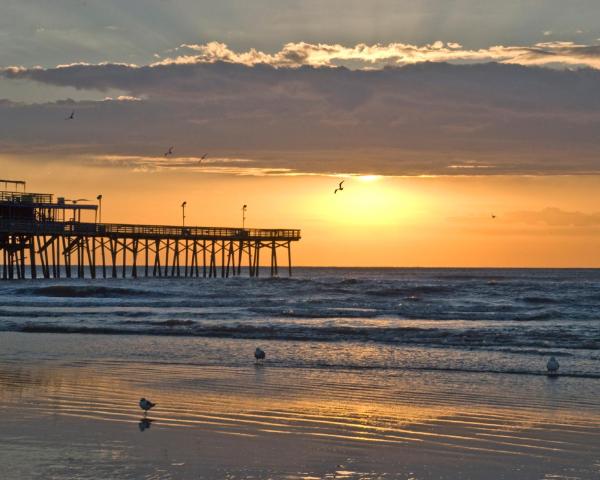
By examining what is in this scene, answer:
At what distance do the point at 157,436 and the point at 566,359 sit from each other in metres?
13.1

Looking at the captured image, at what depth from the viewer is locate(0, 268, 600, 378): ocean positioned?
2225cm

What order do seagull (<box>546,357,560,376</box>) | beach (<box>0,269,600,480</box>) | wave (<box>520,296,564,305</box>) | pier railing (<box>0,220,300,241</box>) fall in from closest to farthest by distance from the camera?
beach (<box>0,269,600,480</box>), seagull (<box>546,357,560,376</box>), wave (<box>520,296,564,305</box>), pier railing (<box>0,220,300,241</box>)

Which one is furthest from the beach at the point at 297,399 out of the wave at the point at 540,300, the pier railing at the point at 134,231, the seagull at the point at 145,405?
the pier railing at the point at 134,231

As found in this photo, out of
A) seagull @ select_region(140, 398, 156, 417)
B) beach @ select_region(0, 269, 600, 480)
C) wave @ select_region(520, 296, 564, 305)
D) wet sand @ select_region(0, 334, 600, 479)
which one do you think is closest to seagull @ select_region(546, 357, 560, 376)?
beach @ select_region(0, 269, 600, 480)

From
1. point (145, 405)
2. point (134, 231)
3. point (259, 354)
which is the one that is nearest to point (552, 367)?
point (259, 354)

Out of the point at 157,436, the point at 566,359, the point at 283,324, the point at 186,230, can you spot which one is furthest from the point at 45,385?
the point at 186,230

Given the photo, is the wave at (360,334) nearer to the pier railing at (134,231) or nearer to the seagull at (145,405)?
the seagull at (145,405)

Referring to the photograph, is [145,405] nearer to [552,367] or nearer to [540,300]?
[552,367]

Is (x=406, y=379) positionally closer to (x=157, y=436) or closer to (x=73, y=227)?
(x=157, y=436)

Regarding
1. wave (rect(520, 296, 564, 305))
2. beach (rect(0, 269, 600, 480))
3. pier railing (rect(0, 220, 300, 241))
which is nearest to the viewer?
beach (rect(0, 269, 600, 480))

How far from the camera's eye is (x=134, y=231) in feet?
228

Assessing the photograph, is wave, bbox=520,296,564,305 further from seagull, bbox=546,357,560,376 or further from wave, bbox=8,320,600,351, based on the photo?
seagull, bbox=546,357,560,376

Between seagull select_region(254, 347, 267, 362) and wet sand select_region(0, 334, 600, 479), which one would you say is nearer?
wet sand select_region(0, 334, 600, 479)

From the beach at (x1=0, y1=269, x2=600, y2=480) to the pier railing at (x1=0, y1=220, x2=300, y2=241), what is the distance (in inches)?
1121
